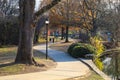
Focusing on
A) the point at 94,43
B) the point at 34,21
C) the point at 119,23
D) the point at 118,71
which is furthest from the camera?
the point at 119,23

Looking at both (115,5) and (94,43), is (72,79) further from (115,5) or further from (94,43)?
(115,5)

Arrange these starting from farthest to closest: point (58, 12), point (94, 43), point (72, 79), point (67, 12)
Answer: point (58, 12), point (67, 12), point (94, 43), point (72, 79)

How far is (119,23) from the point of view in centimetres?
3803

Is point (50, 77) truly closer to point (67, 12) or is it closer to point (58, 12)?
point (67, 12)

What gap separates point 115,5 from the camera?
40.9 meters

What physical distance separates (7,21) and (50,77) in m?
26.9

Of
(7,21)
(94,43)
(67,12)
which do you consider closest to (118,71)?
(94,43)

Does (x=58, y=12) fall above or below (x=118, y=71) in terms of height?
above

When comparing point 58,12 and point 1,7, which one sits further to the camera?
point 1,7

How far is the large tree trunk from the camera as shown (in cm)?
1989

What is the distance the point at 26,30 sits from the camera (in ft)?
65.5

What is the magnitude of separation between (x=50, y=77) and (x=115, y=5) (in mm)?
26325

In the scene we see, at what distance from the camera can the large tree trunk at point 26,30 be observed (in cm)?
1989

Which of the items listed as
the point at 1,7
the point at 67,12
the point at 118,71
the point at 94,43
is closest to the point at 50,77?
the point at 118,71
